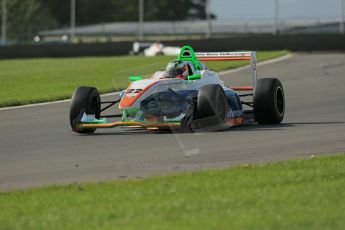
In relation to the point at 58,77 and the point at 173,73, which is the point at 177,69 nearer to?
the point at 173,73

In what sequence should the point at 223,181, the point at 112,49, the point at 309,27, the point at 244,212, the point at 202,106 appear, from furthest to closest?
1. the point at 309,27
2. the point at 112,49
3. the point at 202,106
4. the point at 223,181
5. the point at 244,212

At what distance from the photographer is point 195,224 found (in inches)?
283

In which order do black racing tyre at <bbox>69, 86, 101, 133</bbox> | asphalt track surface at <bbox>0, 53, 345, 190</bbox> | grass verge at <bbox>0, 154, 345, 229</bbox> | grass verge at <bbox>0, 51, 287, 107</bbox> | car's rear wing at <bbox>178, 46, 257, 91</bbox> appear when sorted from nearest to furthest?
grass verge at <bbox>0, 154, 345, 229</bbox>
asphalt track surface at <bbox>0, 53, 345, 190</bbox>
black racing tyre at <bbox>69, 86, 101, 133</bbox>
car's rear wing at <bbox>178, 46, 257, 91</bbox>
grass verge at <bbox>0, 51, 287, 107</bbox>

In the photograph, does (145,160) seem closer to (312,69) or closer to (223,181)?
(223,181)

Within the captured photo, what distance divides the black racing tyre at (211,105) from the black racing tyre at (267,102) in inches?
34.4

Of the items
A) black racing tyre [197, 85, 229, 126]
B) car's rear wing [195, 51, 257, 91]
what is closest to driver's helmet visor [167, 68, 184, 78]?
black racing tyre [197, 85, 229, 126]

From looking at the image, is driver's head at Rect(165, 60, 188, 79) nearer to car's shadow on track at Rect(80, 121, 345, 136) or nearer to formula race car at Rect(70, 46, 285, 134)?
formula race car at Rect(70, 46, 285, 134)

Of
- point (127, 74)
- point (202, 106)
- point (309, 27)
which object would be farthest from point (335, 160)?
point (309, 27)

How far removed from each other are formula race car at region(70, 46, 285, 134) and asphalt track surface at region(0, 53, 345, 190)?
207 millimetres

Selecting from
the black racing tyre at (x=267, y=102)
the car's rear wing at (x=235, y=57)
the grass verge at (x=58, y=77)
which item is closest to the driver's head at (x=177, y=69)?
the grass verge at (x=58, y=77)

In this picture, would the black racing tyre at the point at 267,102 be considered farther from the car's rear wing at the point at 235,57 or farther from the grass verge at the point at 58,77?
the grass verge at the point at 58,77

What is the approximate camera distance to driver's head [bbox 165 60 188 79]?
48.3ft

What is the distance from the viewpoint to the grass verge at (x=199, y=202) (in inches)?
290

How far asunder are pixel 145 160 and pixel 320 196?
3.52 m
